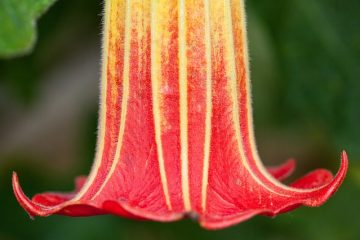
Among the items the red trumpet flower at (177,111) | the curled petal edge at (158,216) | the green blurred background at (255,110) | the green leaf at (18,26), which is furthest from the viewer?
the green blurred background at (255,110)

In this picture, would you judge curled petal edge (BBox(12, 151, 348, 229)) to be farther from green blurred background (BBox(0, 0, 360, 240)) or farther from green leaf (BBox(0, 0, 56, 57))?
green blurred background (BBox(0, 0, 360, 240))

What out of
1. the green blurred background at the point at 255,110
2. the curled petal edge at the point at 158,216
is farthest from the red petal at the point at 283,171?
the green blurred background at the point at 255,110

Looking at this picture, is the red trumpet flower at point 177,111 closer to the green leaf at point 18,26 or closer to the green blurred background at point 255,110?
the green leaf at point 18,26

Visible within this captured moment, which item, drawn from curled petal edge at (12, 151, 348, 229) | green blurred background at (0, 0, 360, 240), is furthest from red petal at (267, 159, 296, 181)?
green blurred background at (0, 0, 360, 240)

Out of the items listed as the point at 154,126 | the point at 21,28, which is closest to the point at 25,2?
the point at 21,28

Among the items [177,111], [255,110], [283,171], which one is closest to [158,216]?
[177,111]

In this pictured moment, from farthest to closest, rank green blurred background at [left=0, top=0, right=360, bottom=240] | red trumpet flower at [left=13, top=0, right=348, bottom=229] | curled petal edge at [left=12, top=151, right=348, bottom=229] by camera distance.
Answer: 1. green blurred background at [left=0, top=0, right=360, bottom=240]
2. red trumpet flower at [left=13, top=0, right=348, bottom=229]
3. curled petal edge at [left=12, top=151, right=348, bottom=229]
